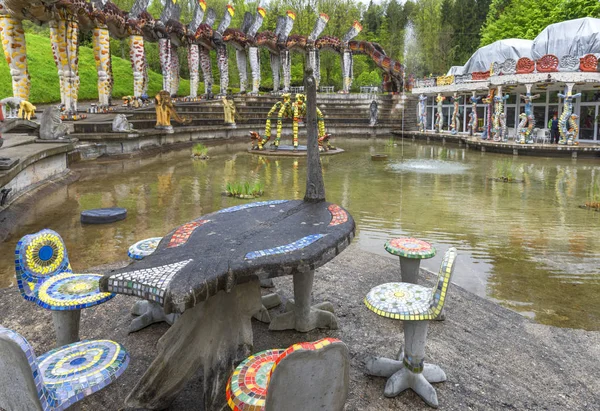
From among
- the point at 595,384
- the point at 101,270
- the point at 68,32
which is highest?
the point at 68,32

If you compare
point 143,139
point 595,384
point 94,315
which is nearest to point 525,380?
point 595,384

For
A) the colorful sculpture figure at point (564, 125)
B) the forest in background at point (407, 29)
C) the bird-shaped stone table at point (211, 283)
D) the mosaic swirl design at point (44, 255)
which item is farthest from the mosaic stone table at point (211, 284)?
the forest in background at point (407, 29)

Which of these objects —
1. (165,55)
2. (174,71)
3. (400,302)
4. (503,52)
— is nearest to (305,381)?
(400,302)

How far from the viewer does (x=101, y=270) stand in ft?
16.3

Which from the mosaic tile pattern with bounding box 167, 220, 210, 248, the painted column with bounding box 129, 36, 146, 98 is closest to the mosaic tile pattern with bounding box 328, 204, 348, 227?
the mosaic tile pattern with bounding box 167, 220, 210, 248

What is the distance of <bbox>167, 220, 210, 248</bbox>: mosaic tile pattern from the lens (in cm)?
308

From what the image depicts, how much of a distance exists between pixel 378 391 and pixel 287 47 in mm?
29962

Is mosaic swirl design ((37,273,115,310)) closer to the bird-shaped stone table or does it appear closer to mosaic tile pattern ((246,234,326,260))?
the bird-shaped stone table

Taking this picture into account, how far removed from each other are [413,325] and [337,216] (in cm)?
114

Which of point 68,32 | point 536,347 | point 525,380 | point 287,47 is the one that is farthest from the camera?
point 287,47

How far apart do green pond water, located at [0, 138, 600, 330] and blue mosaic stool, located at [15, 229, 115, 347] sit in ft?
6.32

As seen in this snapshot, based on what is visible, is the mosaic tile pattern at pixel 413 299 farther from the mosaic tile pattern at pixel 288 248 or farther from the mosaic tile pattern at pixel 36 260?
the mosaic tile pattern at pixel 36 260

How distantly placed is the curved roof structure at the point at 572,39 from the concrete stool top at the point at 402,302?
21.8m

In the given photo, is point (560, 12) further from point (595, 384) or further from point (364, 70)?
point (595, 384)
